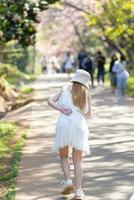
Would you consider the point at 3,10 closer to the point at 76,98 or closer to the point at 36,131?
the point at 36,131

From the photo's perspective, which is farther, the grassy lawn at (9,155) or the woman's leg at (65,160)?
the grassy lawn at (9,155)

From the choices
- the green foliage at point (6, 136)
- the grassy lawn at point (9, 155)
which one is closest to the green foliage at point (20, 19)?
the green foliage at point (6, 136)

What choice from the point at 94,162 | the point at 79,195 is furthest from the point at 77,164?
the point at 94,162

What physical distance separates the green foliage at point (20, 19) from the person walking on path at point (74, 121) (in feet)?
25.0

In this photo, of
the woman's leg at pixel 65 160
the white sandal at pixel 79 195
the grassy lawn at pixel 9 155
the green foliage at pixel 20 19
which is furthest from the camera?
the green foliage at pixel 20 19

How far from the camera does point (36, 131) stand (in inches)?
586

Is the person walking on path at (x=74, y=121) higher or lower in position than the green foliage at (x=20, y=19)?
higher

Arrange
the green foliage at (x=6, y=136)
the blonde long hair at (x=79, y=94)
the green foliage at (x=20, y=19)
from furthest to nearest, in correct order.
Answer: the green foliage at (x=20, y=19), the green foliage at (x=6, y=136), the blonde long hair at (x=79, y=94)

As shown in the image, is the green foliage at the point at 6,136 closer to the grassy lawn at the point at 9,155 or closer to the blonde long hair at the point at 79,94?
the grassy lawn at the point at 9,155

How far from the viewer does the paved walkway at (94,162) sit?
8.40 meters

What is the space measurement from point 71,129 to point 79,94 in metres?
0.45

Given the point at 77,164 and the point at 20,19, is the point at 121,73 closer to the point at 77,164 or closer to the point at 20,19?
the point at 20,19

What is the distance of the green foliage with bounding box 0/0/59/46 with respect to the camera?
15.8m

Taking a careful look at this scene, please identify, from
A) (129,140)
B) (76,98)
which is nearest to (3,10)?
(129,140)
